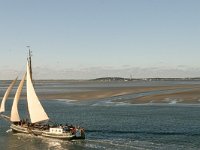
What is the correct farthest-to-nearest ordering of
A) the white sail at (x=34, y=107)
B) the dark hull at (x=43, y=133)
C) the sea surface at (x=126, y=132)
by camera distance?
1. the white sail at (x=34, y=107)
2. the dark hull at (x=43, y=133)
3. the sea surface at (x=126, y=132)

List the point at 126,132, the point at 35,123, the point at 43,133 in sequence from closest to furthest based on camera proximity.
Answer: the point at 126,132, the point at 43,133, the point at 35,123

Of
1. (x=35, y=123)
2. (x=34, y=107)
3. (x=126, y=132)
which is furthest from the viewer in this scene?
(x=35, y=123)

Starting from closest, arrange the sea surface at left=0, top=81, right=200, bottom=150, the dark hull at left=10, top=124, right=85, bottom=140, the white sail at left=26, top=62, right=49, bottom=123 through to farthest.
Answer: the sea surface at left=0, top=81, right=200, bottom=150
the dark hull at left=10, top=124, right=85, bottom=140
the white sail at left=26, top=62, right=49, bottom=123

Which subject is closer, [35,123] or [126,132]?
[126,132]

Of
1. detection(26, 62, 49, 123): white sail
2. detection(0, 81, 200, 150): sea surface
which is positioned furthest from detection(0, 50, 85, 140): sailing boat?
detection(0, 81, 200, 150): sea surface

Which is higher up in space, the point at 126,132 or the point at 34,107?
the point at 34,107

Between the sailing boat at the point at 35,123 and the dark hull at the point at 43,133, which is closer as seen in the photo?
the dark hull at the point at 43,133

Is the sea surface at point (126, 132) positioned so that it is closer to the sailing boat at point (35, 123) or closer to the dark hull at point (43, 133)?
the dark hull at point (43, 133)

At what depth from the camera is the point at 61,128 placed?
6134 centimetres

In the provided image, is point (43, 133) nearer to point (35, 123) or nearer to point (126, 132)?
point (35, 123)

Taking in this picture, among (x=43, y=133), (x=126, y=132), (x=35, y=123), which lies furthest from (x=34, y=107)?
(x=126, y=132)

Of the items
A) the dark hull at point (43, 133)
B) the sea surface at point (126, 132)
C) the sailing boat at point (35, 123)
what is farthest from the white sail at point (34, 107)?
the sea surface at point (126, 132)

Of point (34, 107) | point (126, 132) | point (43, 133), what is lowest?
point (43, 133)

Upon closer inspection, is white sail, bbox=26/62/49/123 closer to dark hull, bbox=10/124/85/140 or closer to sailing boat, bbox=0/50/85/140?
sailing boat, bbox=0/50/85/140
